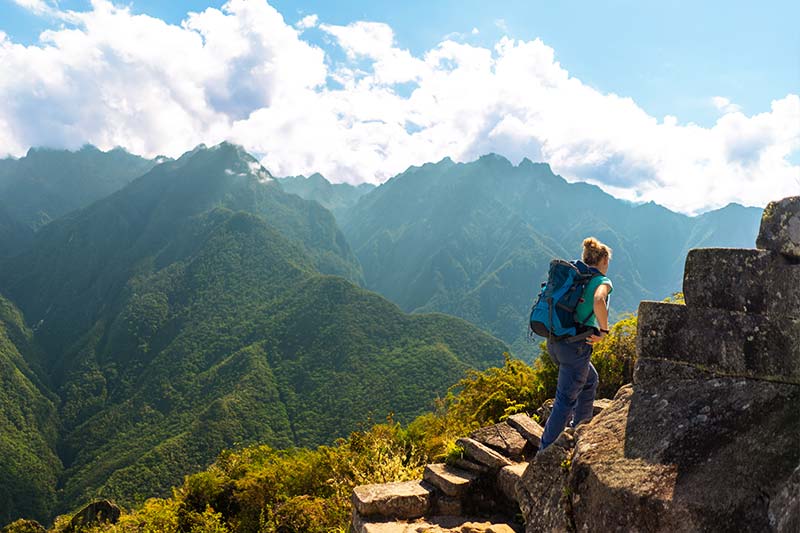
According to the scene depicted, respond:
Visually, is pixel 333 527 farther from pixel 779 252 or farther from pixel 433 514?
pixel 779 252

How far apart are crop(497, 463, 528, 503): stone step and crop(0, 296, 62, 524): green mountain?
439ft

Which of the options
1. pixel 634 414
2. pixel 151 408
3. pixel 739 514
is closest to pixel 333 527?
pixel 634 414

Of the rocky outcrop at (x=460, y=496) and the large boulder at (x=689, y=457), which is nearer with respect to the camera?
the large boulder at (x=689, y=457)

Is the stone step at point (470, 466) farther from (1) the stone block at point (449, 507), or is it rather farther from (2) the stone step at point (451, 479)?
(1) the stone block at point (449, 507)

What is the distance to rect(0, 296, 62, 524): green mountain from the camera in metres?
108

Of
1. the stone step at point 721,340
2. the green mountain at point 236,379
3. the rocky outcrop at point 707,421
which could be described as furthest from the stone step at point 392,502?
the green mountain at point 236,379

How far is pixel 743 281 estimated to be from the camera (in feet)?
11.3

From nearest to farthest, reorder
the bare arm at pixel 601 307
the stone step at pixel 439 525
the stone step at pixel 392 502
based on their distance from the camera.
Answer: the bare arm at pixel 601 307 < the stone step at pixel 439 525 < the stone step at pixel 392 502

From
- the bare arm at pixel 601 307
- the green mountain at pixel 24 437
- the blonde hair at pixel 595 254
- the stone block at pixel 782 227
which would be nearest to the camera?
the stone block at pixel 782 227

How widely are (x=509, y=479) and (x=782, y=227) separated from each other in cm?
404

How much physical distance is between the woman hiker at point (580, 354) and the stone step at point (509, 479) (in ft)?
1.87

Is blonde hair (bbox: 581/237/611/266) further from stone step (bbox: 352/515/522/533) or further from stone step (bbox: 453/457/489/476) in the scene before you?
stone step (bbox: 352/515/522/533)

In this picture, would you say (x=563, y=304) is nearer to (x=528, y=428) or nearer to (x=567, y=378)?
(x=567, y=378)

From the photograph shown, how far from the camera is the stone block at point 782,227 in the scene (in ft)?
10.9
